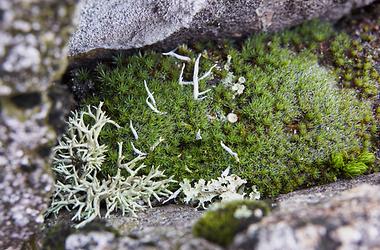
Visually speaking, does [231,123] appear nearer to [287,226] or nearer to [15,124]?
[287,226]

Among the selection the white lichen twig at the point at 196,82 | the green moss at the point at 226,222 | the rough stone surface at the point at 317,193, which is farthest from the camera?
the white lichen twig at the point at 196,82

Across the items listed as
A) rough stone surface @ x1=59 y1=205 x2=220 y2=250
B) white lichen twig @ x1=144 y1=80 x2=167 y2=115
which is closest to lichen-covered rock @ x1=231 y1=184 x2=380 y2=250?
rough stone surface @ x1=59 y1=205 x2=220 y2=250

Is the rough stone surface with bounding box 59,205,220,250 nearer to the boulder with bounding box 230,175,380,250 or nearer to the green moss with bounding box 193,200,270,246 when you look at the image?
the green moss with bounding box 193,200,270,246

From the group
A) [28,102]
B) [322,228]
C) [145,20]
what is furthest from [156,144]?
[322,228]

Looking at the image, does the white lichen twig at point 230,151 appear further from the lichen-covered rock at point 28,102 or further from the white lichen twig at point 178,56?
the lichen-covered rock at point 28,102

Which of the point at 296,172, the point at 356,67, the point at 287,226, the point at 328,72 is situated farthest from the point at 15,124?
the point at 356,67

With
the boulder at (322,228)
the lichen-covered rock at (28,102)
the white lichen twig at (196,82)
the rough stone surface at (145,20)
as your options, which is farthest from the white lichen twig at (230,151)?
the lichen-covered rock at (28,102)
